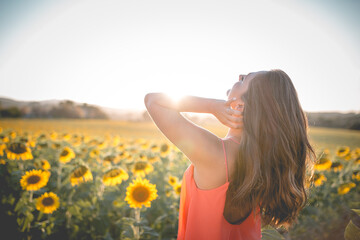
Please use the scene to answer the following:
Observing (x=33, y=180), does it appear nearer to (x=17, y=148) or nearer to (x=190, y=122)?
(x=17, y=148)

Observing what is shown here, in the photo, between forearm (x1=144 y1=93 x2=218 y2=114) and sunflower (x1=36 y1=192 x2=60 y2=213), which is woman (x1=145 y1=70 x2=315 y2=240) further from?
sunflower (x1=36 y1=192 x2=60 y2=213)

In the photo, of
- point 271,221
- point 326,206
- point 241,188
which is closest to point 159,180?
point 271,221

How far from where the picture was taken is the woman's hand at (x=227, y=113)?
4.37 feet

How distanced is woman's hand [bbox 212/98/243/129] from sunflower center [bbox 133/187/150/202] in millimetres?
1660

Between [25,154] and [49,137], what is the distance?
3.82 m

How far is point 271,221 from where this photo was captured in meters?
1.72

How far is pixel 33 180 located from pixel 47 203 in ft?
1.66

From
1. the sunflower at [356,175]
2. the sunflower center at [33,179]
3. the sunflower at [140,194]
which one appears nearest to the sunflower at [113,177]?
the sunflower at [140,194]

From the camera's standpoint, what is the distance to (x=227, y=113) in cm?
134

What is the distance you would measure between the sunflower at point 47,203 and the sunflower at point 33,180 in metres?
0.22

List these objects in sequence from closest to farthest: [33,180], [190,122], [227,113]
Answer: [190,122] < [227,113] < [33,180]

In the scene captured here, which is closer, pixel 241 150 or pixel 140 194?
pixel 241 150

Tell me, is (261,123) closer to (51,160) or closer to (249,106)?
(249,106)

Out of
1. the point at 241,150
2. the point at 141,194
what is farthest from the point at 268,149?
the point at 141,194
